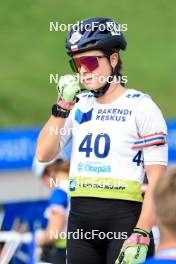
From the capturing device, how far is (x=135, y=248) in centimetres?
522

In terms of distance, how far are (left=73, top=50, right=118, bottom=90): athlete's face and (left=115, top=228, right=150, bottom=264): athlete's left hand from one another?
0.86m

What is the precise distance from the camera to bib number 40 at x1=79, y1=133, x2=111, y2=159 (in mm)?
5465

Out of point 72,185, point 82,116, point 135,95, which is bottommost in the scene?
point 72,185

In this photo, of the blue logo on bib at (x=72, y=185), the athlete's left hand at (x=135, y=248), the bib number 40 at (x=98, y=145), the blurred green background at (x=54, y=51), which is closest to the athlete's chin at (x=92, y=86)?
the bib number 40 at (x=98, y=145)

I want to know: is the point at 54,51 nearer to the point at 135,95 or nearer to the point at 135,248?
the point at 135,95

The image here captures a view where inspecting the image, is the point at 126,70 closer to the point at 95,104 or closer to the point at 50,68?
the point at 50,68

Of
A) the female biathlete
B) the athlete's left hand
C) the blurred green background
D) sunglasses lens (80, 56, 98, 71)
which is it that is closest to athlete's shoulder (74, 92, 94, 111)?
the female biathlete

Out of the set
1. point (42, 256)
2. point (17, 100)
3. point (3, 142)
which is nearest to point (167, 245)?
point (42, 256)

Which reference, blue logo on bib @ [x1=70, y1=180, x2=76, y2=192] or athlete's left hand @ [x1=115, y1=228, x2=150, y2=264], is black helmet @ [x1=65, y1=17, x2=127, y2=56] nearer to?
blue logo on bib @ [x1=70, y1=180, x2=76, y2=192]

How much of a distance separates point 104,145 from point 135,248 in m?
0.61

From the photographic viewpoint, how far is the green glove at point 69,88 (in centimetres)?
547

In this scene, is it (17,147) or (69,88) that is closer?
(69,88)

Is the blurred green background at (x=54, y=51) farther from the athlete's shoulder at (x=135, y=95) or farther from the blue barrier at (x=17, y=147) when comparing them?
the athlete's shoulder at (x=135, y=95)

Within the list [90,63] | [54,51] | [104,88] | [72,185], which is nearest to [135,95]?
[104,88]
